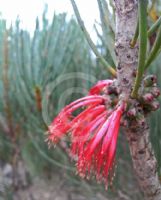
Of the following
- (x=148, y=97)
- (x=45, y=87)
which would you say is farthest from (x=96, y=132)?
(x=45, y=87)

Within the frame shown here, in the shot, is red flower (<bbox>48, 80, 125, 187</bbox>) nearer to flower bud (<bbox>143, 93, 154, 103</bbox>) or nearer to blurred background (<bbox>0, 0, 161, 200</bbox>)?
flower bud (<bbox>143, 93, 154, 103</bbox>)

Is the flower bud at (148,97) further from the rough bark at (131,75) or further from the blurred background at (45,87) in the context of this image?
the blurred background at (45,87)

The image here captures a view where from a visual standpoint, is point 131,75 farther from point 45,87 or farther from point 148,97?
point 45,87

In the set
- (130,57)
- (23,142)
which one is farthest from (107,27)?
(23,142)

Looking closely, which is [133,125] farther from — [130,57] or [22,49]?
[22,49]

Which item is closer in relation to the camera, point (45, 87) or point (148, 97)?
point (148, 97)

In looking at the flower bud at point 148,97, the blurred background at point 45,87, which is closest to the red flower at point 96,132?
the flower bud at point 148,97
